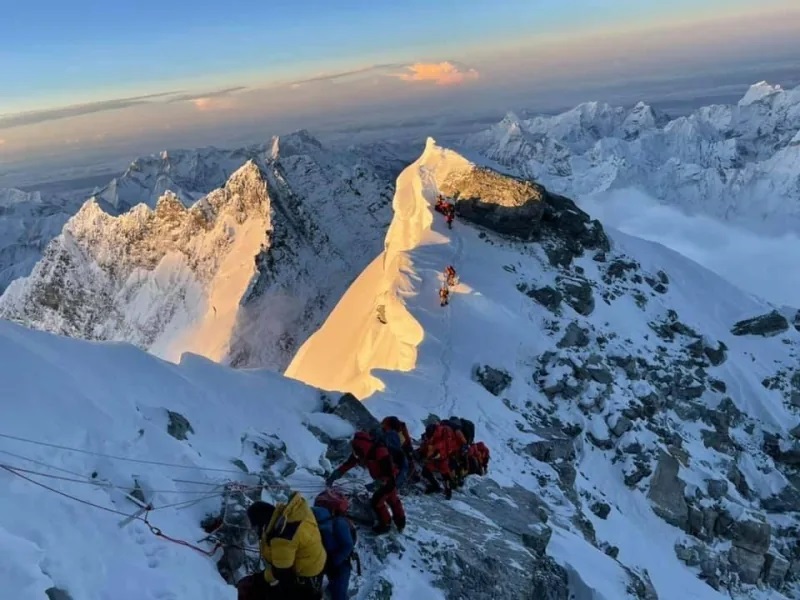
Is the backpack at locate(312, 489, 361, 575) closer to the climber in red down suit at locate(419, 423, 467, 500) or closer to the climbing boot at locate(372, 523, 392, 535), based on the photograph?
the climbing boot at locate(372, 523, 392, 535)

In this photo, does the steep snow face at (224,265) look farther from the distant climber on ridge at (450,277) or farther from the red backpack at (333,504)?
the red backpack at (333,504)

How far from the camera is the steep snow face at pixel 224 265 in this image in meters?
100

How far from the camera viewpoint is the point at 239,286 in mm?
103250

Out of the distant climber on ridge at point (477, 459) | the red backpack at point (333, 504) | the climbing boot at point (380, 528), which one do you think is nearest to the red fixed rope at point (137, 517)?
the red backpack at point (333, 504)

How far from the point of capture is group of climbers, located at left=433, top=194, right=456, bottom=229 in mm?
40906

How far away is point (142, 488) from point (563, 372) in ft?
72.6

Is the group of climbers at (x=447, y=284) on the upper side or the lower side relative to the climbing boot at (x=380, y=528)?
lower

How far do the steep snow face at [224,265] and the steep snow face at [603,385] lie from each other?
188 feet

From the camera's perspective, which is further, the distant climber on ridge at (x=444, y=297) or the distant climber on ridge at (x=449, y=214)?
the distant climber on ridge at (x=449, y=214)

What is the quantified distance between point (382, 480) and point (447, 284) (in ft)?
75.4

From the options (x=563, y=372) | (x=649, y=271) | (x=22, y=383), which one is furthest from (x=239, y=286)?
(x=22, y=383)

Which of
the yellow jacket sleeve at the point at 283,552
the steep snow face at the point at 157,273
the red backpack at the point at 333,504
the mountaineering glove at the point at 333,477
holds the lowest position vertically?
the steep snow face at the point at 157,273

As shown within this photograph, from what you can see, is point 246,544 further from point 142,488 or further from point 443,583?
point 443,583

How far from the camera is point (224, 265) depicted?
4331 inches
